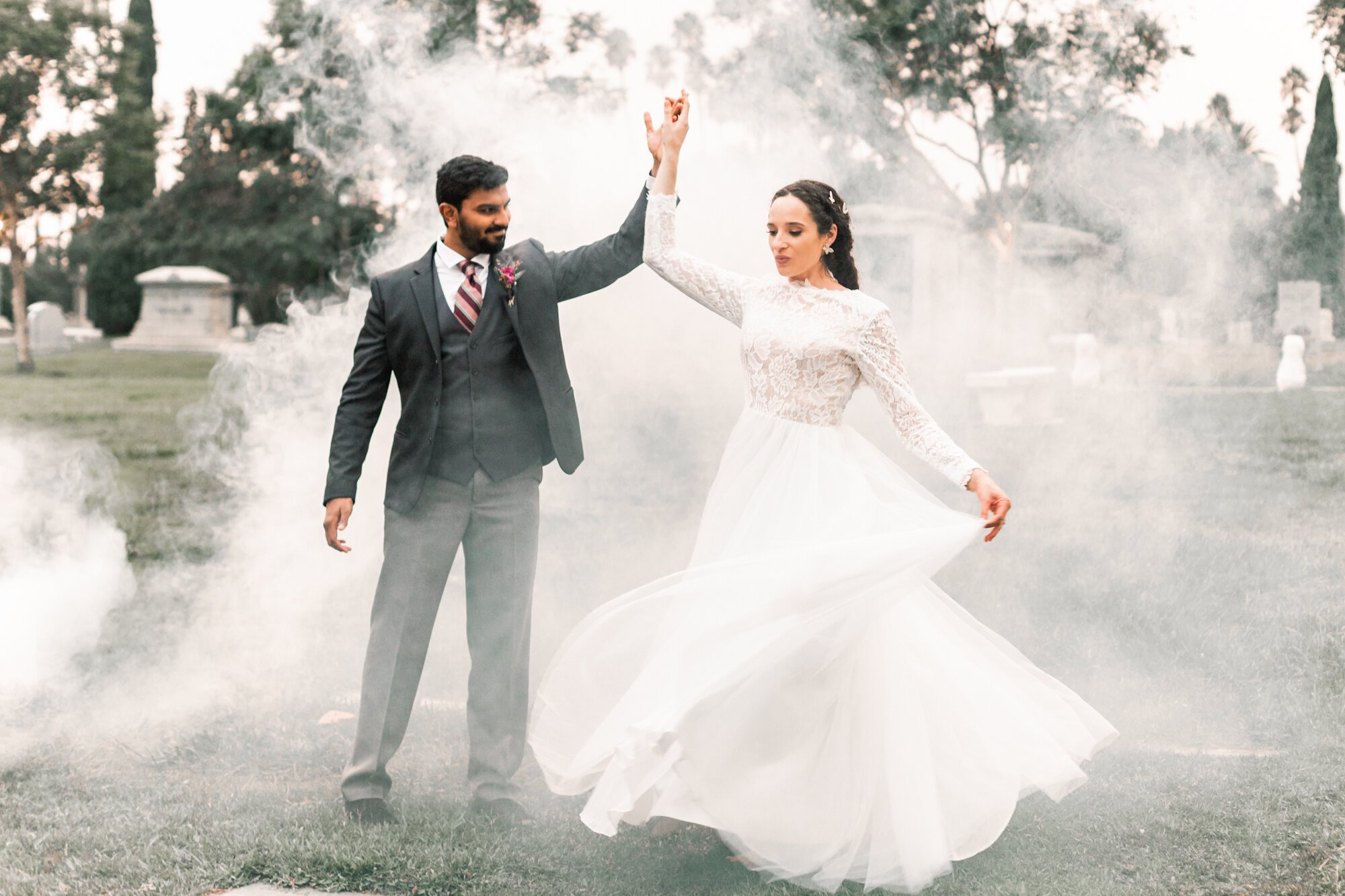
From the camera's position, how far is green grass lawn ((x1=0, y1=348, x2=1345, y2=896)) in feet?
10.1

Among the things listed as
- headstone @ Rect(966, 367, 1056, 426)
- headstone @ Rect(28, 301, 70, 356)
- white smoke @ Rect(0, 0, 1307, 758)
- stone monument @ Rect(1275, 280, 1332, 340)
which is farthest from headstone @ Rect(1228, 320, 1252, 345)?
headstone @ Rect(28, 301, 70, 356)

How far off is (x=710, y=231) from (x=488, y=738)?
342 cm

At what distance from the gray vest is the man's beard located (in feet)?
0.23

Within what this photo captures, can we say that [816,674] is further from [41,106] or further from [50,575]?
[41,106]

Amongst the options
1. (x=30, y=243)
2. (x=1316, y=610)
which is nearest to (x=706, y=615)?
(x=1316, y=610)

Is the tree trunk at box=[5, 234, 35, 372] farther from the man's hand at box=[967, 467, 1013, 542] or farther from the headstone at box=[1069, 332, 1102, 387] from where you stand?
the man's hand at box=[967, 467, 1013, 542]

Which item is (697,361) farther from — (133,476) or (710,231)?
(133,476)

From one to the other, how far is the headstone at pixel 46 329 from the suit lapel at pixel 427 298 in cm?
2585

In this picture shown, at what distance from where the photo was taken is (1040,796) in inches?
146

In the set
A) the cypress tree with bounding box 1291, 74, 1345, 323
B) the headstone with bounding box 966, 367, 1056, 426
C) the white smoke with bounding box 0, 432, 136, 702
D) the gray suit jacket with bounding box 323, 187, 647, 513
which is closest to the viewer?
the gray suit jacket with bounding box 323, 187, 647, 513

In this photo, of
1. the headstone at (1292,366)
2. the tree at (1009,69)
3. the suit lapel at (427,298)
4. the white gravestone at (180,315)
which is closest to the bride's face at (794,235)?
the suit lapel at (427,298)

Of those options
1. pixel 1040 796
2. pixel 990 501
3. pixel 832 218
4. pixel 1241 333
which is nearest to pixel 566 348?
pixel 832 218

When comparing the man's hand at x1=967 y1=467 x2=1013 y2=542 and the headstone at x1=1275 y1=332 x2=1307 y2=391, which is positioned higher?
the headstone at x1=1275 y1=332 x2=1307 y2=391

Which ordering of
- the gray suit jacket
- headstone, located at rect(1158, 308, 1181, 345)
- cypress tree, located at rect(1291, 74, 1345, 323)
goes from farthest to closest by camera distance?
cypress tree, located at rect(1291, 74, 1345, 323) → headstone, located at rect(1158, 308, 1181, 345) → the gray suit jacket
